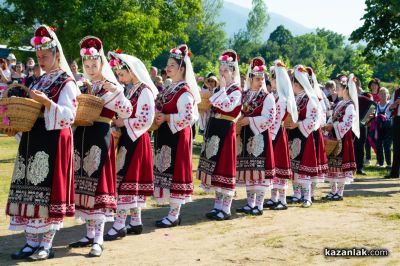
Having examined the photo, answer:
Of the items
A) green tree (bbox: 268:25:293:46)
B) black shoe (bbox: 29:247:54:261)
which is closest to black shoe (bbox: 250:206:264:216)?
black shoe (bbox: 29:247:54:261)

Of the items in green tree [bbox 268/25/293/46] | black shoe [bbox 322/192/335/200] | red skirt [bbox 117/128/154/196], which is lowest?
black shoe [bbox 322/192/335/200]

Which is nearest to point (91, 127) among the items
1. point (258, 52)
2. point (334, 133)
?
point (334, 133)

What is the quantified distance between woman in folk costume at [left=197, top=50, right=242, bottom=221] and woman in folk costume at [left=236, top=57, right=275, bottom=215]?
13.2 inches

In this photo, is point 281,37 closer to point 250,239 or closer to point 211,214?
point 211,214

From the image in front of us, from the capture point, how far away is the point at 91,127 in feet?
→ 22.0

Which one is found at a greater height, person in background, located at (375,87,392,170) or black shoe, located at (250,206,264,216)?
person in background, located at (375,87,392,170)

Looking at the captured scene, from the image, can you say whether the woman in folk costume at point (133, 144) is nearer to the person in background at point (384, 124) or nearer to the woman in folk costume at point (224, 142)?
the woman in folk costume at point (224, 142)

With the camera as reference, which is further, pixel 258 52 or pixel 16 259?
pixel 258 52

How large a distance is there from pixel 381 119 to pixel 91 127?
11.1 metres

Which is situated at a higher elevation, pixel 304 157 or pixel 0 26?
pixel 0 26

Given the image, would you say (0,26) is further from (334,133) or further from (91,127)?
(91,127)

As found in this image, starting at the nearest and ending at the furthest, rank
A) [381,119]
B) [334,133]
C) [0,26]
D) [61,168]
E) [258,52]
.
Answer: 1. [61,168]
2. [334,133]
3. [381,119]
4. [0,26]
5. [258,52]

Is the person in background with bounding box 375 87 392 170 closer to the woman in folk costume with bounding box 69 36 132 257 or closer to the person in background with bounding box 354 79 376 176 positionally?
the person in background with bounding box 354 79 376 176

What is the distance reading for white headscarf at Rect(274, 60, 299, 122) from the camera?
30.6ft
